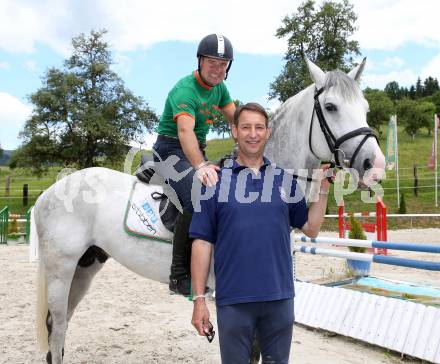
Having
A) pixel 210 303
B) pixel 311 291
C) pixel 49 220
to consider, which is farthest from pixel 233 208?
pixel 210 303

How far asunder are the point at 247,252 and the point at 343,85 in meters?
1.45

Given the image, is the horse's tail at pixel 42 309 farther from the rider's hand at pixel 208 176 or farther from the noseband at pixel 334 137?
the noseband at pixel 334 137

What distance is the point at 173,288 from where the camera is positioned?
3314 mm

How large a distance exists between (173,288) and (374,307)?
2759 millimetres

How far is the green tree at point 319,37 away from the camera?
34156 mm

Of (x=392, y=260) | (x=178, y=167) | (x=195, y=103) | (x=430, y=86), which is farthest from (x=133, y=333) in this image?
(x=430, y=86)

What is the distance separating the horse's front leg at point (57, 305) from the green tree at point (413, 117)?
6669 cm

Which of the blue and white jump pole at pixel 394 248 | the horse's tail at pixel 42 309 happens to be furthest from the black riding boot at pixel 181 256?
the blue and white jump pole at pixel 394 248

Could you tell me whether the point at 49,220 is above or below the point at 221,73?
below

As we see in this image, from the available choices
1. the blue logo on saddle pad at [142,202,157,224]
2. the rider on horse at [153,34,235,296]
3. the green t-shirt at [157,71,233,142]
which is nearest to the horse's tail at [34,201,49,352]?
the blue logo on saddle pad at [142,202,157,224]

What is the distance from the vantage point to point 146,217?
141 inches

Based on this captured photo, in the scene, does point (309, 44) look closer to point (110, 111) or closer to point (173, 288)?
point (110, 111)

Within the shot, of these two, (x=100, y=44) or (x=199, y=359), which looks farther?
(x=100, y=44)

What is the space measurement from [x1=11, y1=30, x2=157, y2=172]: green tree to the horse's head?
26.5 m
